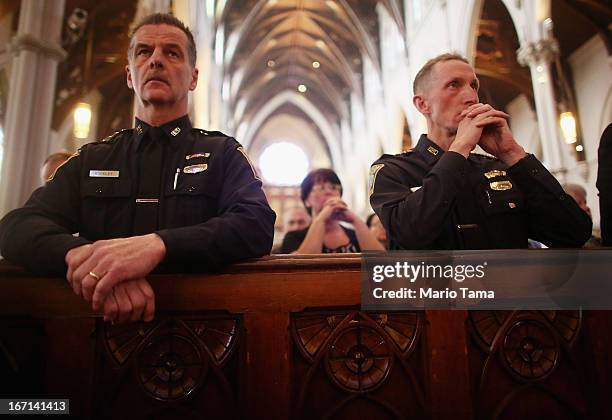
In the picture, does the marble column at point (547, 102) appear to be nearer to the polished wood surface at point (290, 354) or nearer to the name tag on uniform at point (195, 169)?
the polished wood surface at point (290, 354)

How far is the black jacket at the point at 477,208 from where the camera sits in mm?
1367

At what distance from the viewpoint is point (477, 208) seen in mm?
1509

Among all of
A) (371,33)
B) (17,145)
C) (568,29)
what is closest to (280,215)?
(371,33)

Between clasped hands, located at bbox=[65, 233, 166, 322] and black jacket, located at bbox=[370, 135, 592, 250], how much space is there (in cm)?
83

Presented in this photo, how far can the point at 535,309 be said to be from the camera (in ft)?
3.60

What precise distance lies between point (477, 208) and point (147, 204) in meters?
1.14

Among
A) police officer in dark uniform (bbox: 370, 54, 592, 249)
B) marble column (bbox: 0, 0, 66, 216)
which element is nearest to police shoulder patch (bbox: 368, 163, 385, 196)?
police officer in dark uniform (bbox: 370, 54, 592, 249)

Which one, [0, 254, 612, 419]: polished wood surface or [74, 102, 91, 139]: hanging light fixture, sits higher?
[74, 102, 91, 139]: hanging light fixture

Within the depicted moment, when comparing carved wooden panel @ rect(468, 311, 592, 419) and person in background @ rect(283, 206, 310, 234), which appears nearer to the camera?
carved wooden panel @ rect(468, 311, 592, 419)

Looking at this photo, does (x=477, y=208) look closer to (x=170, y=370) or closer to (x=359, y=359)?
(x=359, y=359)

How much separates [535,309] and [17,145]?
444cm

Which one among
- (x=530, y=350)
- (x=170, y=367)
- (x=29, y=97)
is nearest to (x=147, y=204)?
(x=170, y=367)

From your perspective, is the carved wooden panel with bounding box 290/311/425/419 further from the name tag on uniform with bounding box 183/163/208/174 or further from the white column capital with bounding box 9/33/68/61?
the white column capital with bounding box 9/33/68/61

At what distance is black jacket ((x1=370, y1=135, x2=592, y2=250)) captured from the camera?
137 cm
